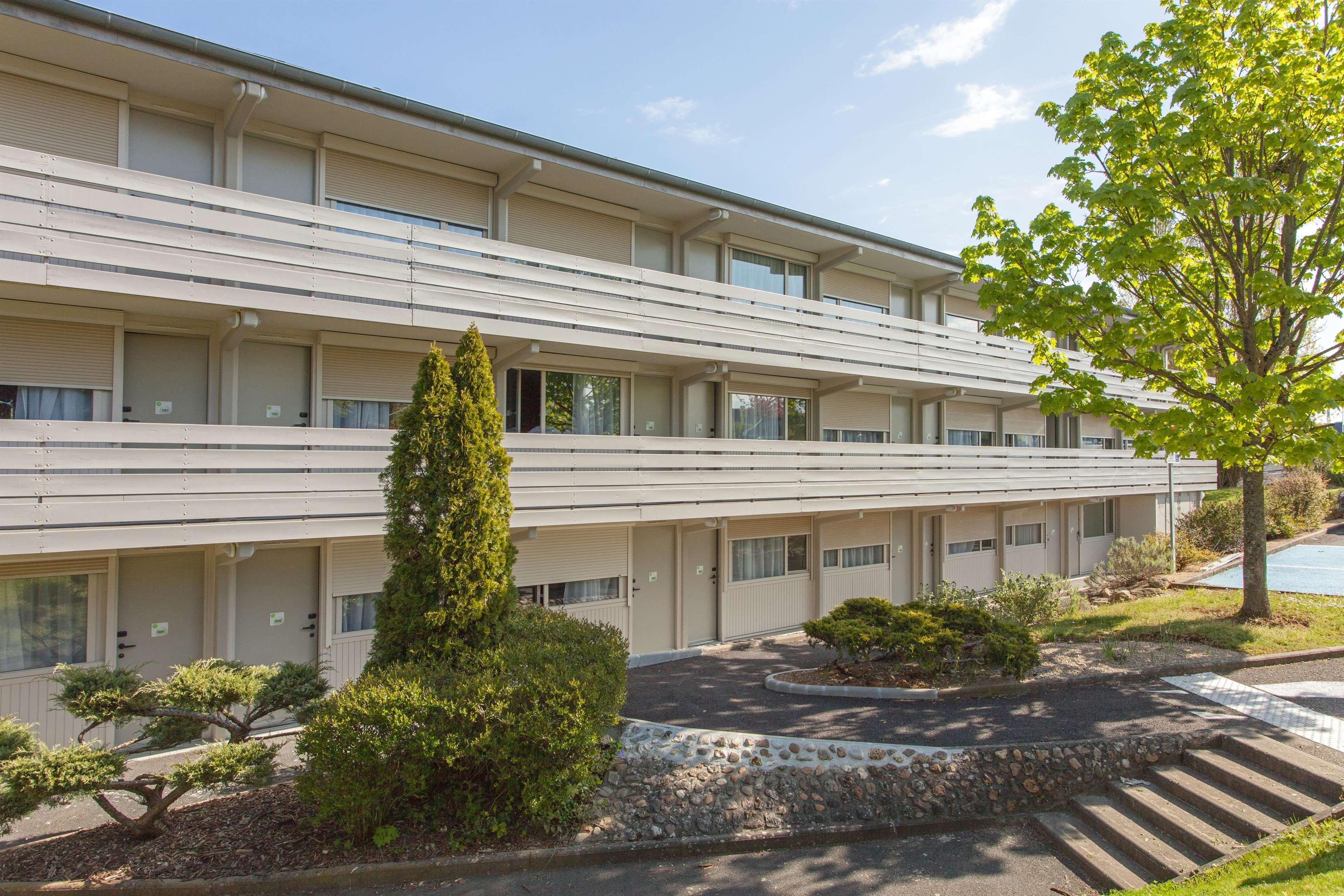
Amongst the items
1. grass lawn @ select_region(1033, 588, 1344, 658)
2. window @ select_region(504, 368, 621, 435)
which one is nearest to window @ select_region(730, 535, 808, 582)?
window @ select_region(504, 368, 621, 435)

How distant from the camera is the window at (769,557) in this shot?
15969 millimetres

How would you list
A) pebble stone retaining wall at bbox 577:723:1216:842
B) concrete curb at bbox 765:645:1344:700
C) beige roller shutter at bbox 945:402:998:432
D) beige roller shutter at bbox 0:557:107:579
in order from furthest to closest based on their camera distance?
beige roller shutter at bbox 945:402:998:432
concrete curb at bbox 765:645:1344:700
beige roller shutter at bbox 0:557:107:579
pebble stone retaining wall at bbox 577:723:1216:842

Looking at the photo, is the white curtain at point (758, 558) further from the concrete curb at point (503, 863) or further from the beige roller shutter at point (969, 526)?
the concrete curb at point (503, 863)

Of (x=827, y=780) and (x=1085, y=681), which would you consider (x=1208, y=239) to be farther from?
(x=827, y=780)

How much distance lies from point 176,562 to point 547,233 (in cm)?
782

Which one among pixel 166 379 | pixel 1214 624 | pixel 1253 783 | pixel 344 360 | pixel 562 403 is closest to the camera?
pixel 1253 783

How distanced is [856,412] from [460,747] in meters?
14.0

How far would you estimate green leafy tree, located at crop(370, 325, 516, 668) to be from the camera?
7.44m

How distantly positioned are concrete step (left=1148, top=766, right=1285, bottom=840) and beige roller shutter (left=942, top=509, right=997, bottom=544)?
13.0m

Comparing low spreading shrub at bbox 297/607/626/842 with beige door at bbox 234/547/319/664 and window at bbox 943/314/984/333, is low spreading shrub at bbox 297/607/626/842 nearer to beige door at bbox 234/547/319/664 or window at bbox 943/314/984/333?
beige door at bbox 234/547/319/664

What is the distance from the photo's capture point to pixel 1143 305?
1262cm

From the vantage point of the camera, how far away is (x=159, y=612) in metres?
9.66

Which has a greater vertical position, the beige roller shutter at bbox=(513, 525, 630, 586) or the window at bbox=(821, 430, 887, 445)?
the window at bbox=(821, 430, 887, 445)

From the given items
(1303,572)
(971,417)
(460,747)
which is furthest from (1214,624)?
(460,747)
